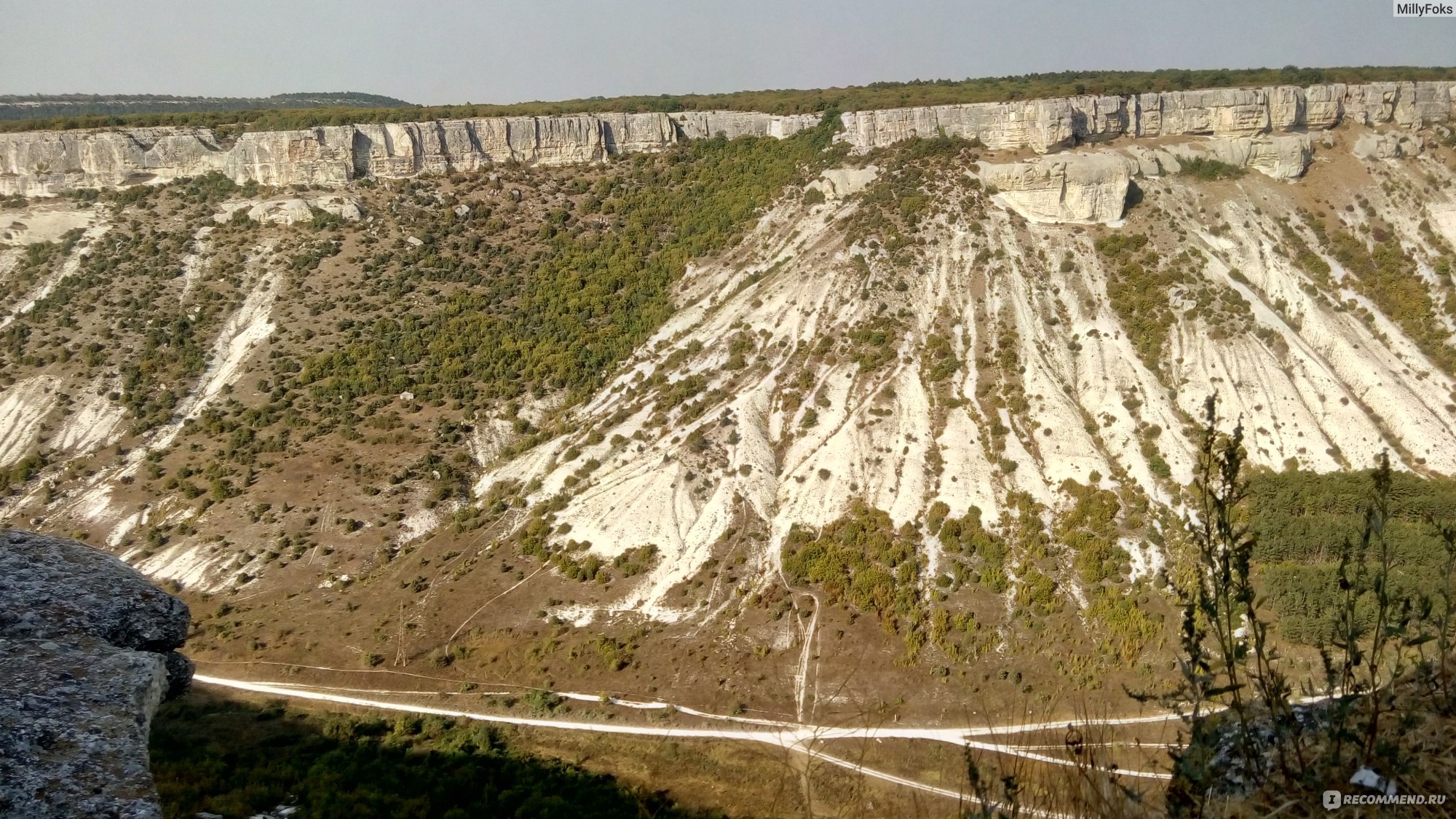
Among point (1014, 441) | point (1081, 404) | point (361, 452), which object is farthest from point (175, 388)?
point (1081, 404)

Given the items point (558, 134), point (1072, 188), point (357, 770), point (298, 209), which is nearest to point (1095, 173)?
point (1072, 188)

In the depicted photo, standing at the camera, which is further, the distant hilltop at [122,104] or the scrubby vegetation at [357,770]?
the distant hilltop at [122,104]

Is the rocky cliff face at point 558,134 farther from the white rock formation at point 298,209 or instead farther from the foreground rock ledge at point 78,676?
the foreground rock ledge at point 78,676

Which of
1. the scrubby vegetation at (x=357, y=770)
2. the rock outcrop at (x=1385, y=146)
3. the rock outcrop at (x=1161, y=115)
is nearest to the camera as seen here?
the scrubby vegetation at (x=357, y=770)

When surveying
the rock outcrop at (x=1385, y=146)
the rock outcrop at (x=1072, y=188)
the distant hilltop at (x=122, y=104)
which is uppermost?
the distant hilltop at (x=122, y=104)

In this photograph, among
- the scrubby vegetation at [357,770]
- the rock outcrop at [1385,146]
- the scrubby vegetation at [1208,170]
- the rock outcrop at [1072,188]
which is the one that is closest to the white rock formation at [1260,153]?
the scrubby vegetation at [1208,170]
